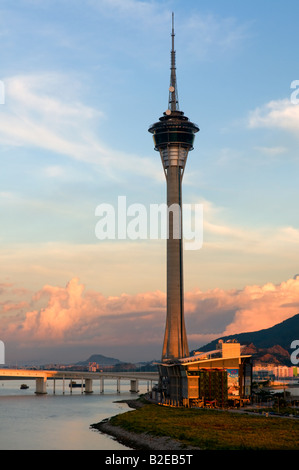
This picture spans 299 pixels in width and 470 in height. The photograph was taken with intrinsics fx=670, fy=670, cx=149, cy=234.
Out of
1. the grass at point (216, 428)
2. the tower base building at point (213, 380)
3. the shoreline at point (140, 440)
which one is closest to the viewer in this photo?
the grass at point (216, 428)

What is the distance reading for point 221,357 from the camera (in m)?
167

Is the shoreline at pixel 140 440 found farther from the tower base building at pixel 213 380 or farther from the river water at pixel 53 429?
the tower base building at pixel 213 380

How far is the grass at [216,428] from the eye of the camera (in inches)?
3469

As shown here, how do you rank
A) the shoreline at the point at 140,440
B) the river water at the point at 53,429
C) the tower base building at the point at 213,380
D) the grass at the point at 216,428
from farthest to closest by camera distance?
the tower base building at the point at 213,380
the river water at the point at 53,429
the shoreline at the point at 140,440
the grass at the point at 216,428

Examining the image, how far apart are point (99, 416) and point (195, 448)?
226ft

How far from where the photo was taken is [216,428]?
105562 mm

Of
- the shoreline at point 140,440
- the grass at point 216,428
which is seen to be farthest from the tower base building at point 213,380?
the shoreline at point 140,440

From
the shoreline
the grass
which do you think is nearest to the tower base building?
the grass

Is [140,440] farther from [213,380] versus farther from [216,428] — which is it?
[213,380]

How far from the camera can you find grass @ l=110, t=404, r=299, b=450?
88125 millimetres

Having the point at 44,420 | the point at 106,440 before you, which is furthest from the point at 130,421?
the point at 44,420

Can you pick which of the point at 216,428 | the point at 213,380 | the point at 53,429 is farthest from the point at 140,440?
the point at 213,380
